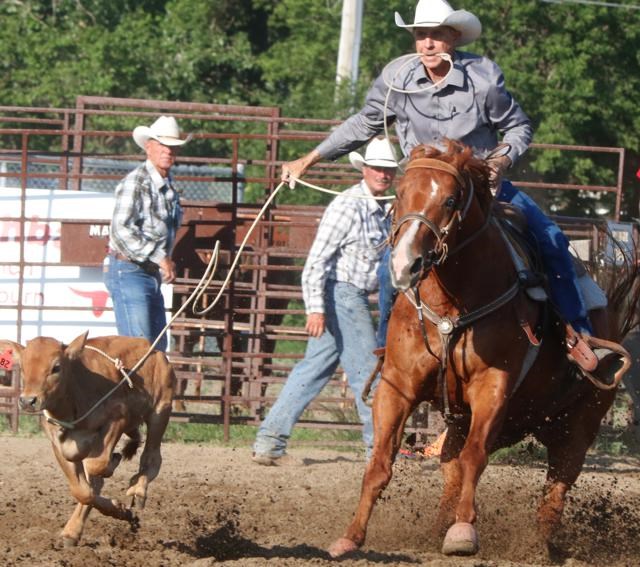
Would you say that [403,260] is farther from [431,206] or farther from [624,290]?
[624,290]

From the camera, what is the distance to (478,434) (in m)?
5.89

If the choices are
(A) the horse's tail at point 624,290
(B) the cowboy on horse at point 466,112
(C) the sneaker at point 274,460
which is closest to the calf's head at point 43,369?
(B) the cowboy on horse at point 466,112

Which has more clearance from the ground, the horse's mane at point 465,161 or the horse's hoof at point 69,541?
the horse's mane at point 465,161

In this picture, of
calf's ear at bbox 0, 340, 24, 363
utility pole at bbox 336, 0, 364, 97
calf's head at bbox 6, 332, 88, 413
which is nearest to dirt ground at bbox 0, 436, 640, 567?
calf's head at bbox 6, 332, 88, 413

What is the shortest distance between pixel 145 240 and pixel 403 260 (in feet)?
12.9

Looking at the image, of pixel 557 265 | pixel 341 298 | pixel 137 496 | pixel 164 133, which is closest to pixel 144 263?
pixel 164 133

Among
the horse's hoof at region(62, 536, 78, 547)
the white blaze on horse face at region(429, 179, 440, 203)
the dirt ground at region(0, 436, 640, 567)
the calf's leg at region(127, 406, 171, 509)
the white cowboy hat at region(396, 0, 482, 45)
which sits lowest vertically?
the dirt ground at region(0, 436, 640, 567)

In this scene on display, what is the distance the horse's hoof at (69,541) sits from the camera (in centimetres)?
614

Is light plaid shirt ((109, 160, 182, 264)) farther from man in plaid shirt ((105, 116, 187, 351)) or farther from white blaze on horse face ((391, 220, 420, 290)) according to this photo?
white blaze on horse face ((391, 220, 420, 290))

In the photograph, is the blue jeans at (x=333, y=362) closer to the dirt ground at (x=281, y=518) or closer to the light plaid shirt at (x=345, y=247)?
the light plaid shirt at (x=345, y=247)

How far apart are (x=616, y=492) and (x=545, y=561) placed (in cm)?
231

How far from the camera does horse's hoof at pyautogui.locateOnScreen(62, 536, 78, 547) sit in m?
6.14

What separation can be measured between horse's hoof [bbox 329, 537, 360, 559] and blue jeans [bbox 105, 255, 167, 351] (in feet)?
10.6

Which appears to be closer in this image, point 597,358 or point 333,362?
point 597,358
